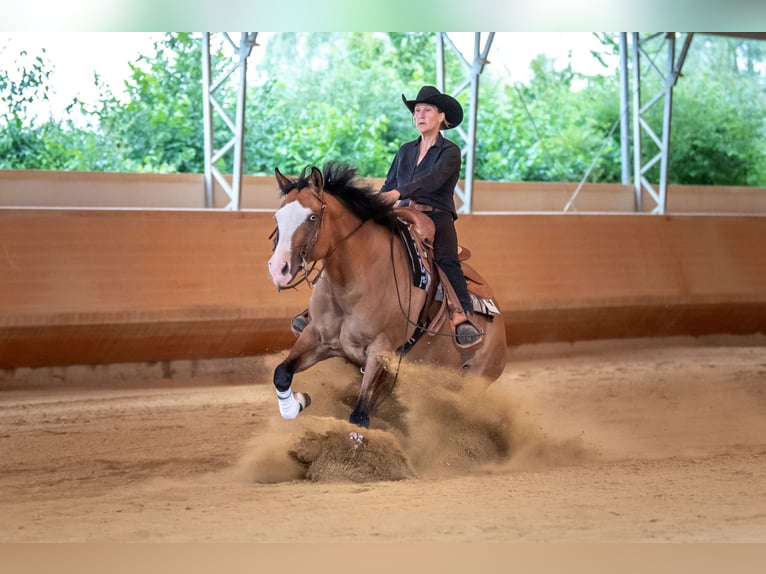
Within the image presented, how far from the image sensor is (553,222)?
12016 mm

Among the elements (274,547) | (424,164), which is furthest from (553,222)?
(274,547)

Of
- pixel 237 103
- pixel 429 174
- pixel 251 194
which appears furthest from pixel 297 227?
pixel 251 194

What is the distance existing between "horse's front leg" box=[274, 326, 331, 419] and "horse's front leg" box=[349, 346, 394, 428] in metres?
0.31

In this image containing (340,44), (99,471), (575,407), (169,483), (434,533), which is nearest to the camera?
(434,533)

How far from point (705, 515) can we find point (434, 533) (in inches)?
59.3

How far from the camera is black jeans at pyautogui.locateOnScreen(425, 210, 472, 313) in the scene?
650 cm

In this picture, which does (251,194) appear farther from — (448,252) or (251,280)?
(448,252)

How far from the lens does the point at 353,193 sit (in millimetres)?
6062

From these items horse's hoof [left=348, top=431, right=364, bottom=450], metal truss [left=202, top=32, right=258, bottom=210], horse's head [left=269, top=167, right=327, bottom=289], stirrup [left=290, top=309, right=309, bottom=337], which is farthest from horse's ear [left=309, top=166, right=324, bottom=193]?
metal truss [left=202, top=32, right=258, bottom=210]

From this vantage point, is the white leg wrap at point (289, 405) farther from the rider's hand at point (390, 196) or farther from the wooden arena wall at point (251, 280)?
the wooden arena wall at point (251, 280)

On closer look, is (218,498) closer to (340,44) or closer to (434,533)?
(434,533)

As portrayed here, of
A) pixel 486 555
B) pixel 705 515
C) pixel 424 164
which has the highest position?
pixel 424 164

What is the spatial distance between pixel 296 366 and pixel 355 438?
0.55 metres

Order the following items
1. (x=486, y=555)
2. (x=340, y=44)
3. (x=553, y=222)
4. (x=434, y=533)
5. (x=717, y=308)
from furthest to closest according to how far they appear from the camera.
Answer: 1. (x=340, y=44)
2. (x=717, y=308)
3. (x=553, y=222)
4. (x=434, y=533)
5. (x=486, y=555)
